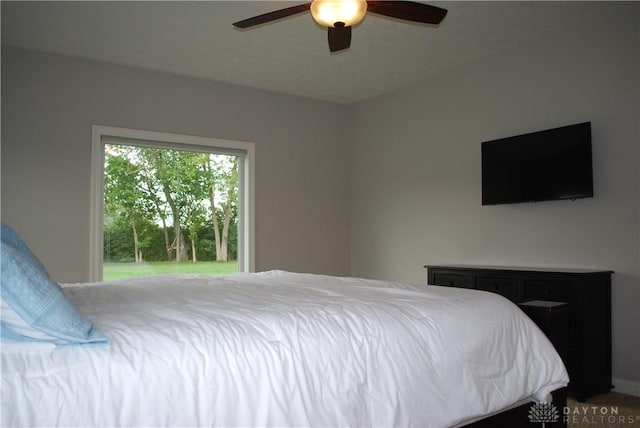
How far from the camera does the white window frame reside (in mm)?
4090

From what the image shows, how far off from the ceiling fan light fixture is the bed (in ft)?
4.27

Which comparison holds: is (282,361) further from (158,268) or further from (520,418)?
(158,268)

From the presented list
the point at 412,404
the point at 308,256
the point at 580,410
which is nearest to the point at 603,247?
the point at 580,410

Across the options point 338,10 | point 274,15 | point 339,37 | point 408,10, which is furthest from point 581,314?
point 274,15

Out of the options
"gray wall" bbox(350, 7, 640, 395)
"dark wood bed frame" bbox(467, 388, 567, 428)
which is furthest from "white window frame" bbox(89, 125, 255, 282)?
"dark wood bed frame" bbox(467, 388, 567, 428)

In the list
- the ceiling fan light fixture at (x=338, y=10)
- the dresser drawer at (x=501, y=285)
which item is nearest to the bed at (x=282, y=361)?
the ceiling fan light fixture at (x=338, y=10)

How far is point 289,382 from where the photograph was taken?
4.58 ft

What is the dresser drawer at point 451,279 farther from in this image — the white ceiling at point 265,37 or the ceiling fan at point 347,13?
the ceiling fan at point 347,13

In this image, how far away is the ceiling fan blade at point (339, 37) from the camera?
2.57 meters

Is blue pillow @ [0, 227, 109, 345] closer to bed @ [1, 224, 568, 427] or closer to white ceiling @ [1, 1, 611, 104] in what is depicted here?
bed @ [1, 224, 568, 427]

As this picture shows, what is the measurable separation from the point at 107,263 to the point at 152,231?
0.47 m

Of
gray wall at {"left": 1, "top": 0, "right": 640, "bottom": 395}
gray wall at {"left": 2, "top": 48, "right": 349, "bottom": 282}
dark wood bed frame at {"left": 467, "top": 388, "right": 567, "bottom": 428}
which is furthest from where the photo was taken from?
gray wall at {"left": 2, "top": 48, "right": 349, "bottom": 282}

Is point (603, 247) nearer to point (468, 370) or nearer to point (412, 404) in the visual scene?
point (468, 370)

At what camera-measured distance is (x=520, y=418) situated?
6.25ft
